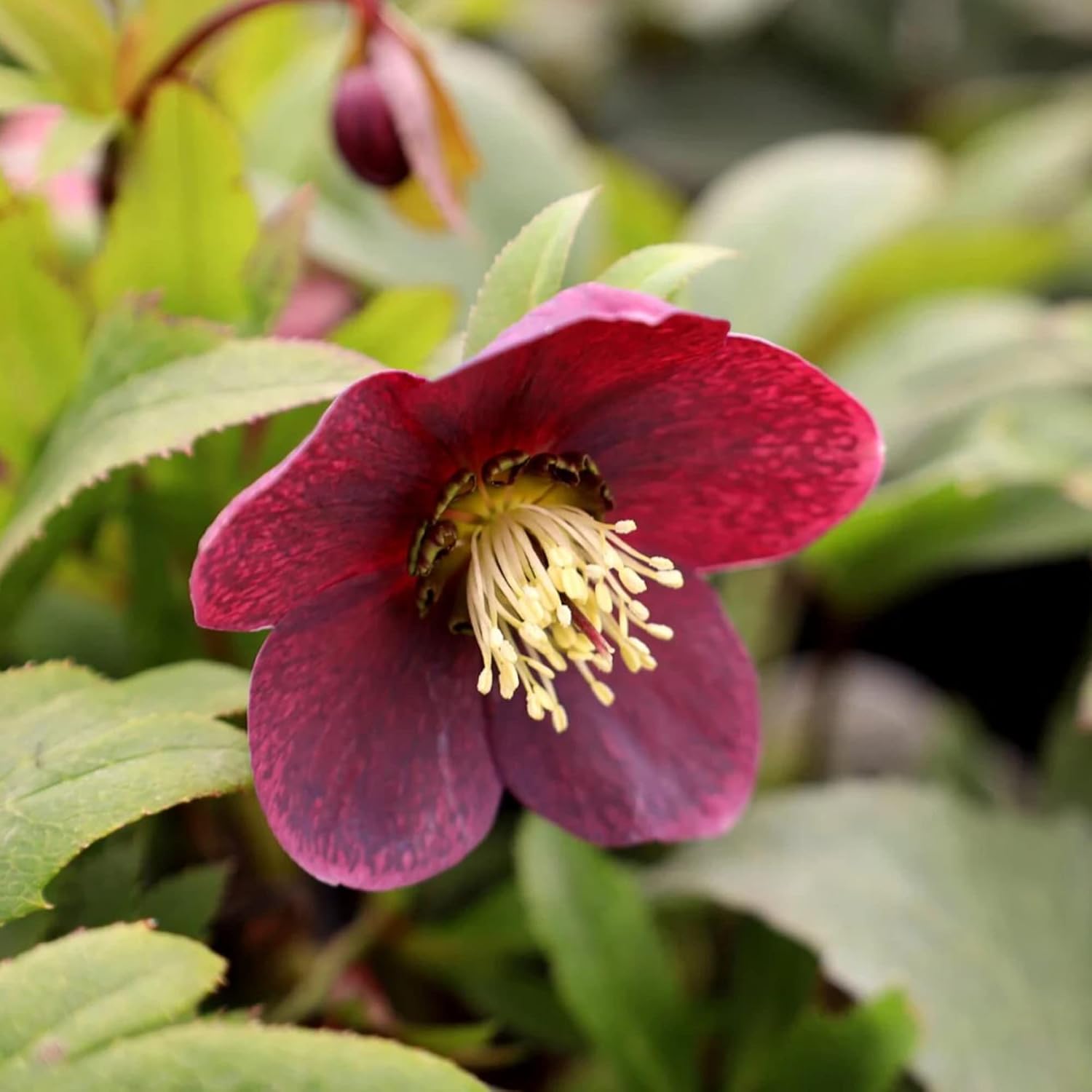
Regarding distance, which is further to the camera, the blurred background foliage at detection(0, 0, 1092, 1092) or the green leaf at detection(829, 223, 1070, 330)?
the green leaf at detection(829, 223, 1070, 330)

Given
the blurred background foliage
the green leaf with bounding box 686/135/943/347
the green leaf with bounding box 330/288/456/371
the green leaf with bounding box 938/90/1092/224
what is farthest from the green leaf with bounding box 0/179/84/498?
the green leaf with bounding box 938/90/1092/224

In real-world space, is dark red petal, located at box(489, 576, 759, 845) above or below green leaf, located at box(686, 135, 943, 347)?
above

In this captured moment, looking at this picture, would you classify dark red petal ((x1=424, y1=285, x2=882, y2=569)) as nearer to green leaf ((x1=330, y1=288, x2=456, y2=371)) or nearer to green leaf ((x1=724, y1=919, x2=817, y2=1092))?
green leaf ((x1=330, y1=288, x2=456, y2=371))

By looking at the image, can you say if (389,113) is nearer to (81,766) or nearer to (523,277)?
(523,277)

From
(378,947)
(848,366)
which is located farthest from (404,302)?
→ (848,366)

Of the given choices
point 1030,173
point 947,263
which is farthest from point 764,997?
point 1030,173

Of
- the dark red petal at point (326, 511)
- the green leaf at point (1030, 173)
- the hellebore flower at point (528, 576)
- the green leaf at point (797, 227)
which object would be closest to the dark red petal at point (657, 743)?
the hellebore flower at point (528, 576)
